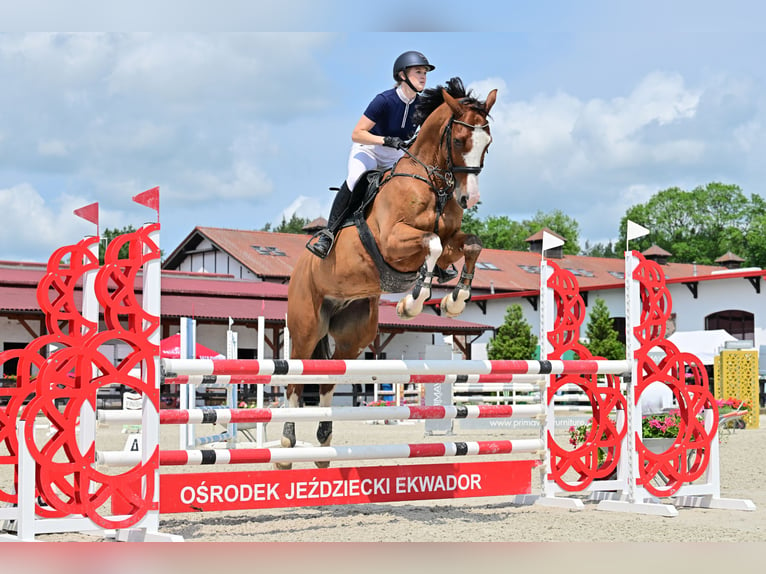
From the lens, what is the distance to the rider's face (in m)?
5.02

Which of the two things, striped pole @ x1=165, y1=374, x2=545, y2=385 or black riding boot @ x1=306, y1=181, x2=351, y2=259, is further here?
black riding boot @ x1=306, y1=181, x2=351, y2=259

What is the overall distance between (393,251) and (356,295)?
0.68 metres

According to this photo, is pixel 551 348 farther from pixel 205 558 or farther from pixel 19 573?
pixel 19 573

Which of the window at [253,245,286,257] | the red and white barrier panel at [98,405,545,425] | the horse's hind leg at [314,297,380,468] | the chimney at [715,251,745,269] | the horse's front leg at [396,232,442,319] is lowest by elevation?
A: the red and white barrier panel at [98,405,545,425]

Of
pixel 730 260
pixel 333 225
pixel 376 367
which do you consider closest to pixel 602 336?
pixel 730 260

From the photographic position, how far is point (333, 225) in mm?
5262

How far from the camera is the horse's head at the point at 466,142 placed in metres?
4.54

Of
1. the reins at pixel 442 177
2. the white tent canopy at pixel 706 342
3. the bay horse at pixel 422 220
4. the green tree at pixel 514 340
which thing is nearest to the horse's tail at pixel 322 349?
the bay horse at pixel 422 220

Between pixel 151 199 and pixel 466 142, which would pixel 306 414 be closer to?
pixel 151 199

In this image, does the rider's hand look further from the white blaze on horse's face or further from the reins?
the white blaze on horse's face

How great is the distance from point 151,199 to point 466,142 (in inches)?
62.2

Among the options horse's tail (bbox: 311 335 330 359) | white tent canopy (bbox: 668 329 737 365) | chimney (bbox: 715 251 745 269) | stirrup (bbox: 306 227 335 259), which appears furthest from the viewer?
chimney (bbox: 715 251 745 269)

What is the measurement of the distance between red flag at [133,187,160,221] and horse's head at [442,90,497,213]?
149cm

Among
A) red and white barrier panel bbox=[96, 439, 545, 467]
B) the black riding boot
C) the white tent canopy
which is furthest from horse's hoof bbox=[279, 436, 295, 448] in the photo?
the white tent canopy
